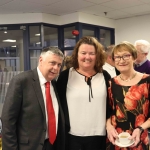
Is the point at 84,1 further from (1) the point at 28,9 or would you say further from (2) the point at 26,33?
(2) the point at 26,33

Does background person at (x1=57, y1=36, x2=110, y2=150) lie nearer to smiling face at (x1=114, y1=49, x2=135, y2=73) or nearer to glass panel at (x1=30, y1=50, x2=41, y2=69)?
smiling face at (x1=114, y1=49, x2=135, y2=73)

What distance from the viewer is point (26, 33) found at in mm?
6000

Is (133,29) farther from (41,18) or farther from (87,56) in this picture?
(87,56)

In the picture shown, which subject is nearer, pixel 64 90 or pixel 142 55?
pixel 64 90

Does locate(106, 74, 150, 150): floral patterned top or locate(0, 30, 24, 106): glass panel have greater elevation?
locate(0, 30, 24, 106): glass panel

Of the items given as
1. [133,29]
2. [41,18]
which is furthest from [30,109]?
[133,29]

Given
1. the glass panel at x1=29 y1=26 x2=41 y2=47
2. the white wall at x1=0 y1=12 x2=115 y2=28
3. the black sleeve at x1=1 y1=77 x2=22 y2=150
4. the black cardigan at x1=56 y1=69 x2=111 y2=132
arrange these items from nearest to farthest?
the black sleeve at x1=1 y1=77 x2=22 y2=150 < the black cardigan at x1=56 y1=69 x2=111 y2=132 < the white wall at x1=0 y1=12 x2=115 y2=28 < the glass panel at x1=29 y1=26 x2=41 y2=47

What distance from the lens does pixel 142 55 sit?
292 centimetres

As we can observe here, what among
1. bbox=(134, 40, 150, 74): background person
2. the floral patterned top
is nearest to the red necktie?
the floral patterned top

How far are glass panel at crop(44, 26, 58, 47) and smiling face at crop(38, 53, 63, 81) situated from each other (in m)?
4.55

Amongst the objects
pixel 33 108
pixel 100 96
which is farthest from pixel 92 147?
pixel 33 108

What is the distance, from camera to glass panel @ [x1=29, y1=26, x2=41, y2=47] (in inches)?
238

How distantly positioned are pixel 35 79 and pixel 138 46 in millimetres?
1740

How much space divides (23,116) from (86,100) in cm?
51
